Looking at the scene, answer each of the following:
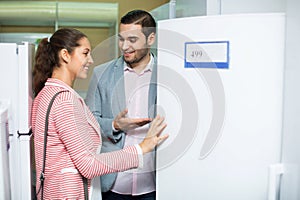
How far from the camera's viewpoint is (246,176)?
1218 mm

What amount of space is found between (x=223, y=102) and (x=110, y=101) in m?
0.61

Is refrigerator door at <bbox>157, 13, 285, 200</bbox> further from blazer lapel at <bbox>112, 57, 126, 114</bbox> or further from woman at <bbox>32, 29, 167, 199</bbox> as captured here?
blazer lapel at <bbox>112, 57, 126, 114</bbox>

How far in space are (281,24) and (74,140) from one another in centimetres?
83

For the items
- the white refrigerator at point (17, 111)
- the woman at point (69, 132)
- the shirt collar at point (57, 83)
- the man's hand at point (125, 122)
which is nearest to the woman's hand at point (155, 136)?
the woman at point (69, 132)

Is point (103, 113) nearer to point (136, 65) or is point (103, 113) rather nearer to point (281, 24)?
point (136, 65)

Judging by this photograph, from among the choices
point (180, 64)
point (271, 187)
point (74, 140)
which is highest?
point (180, 64)

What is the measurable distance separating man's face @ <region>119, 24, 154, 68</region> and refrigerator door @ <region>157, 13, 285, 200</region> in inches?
8.1

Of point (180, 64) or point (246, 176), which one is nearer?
point (246, 176)

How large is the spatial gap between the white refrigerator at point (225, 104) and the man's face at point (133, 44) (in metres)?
0.21

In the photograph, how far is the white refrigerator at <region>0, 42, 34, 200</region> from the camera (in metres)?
1.51

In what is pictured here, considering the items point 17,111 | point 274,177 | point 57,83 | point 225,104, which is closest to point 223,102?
point 225,104

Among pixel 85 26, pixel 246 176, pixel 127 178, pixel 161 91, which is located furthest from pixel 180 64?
pixel 85 26

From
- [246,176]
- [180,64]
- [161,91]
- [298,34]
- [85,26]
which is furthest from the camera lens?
[85,26]

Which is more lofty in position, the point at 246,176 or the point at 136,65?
the point at 136,65
